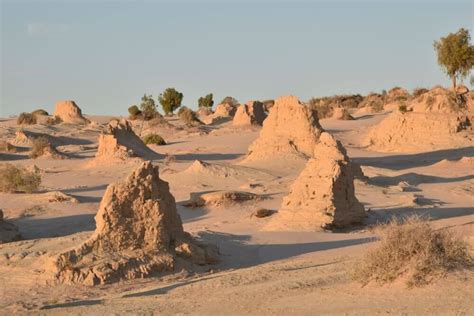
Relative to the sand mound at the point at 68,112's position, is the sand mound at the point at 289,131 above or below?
below

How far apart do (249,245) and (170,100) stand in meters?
49.2

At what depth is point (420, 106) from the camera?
112ft

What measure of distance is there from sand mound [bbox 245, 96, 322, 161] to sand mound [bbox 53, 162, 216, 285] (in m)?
12.1

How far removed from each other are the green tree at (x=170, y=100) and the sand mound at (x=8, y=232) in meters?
46.9

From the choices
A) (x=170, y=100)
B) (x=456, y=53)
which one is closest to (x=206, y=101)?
(x=170, y=100)

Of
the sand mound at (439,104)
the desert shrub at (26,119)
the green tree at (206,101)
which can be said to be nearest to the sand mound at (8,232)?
the sand mound at (439,104)

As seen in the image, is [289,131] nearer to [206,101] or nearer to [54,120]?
[54,120]

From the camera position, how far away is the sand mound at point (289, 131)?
2472 cm

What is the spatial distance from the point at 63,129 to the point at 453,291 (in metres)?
36.6

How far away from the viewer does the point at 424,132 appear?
104ft

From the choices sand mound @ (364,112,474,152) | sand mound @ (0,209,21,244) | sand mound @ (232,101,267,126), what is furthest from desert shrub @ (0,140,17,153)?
sand mound @ (0,209,21,244)

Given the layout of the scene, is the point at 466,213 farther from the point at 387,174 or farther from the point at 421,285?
the point at 421,285

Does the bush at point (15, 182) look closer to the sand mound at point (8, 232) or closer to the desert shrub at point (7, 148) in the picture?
the sand mound at point (8, 232)

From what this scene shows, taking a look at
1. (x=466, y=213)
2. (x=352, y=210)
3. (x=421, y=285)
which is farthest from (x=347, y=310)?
(x=466, y=213)
